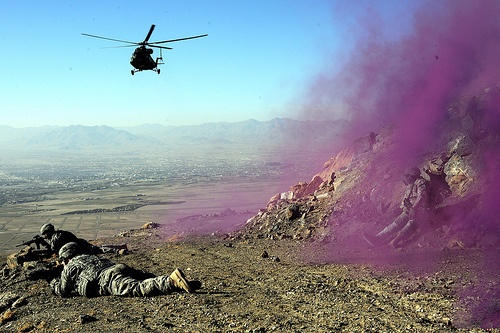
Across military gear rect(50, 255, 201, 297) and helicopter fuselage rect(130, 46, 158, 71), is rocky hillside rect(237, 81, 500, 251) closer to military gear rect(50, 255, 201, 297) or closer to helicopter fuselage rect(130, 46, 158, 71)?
military gear rect(50, 255, 201, 297)

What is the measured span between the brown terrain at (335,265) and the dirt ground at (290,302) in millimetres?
34

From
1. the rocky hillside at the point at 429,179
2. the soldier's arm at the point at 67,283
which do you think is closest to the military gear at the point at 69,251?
the soldier's arm at the point at 67,283

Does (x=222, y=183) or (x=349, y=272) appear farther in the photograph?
(x=222, y=183)

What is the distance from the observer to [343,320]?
355 inches

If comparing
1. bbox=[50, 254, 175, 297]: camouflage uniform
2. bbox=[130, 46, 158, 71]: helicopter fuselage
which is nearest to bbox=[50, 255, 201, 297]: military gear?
bbox=[50, 254, 175, 297]: camouflage uniform

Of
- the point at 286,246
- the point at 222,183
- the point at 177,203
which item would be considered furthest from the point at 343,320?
the point at 222,183

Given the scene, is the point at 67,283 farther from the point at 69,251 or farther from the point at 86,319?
the point at 86,319

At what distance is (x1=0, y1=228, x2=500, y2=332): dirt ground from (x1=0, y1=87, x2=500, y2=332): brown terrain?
1.4 inches

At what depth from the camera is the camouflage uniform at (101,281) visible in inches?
432

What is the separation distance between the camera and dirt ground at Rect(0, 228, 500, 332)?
8.88m

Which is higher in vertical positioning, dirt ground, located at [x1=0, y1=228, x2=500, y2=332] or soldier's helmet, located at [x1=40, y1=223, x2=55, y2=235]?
soldier's helmet, located at [x1=40, y1=223, x2=55, y2=235]

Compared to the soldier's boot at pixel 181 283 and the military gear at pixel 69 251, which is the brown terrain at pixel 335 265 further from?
the military gear at pixel 69 251

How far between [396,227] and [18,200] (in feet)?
335

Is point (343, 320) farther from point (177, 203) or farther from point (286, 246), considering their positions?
point (177, 203)
